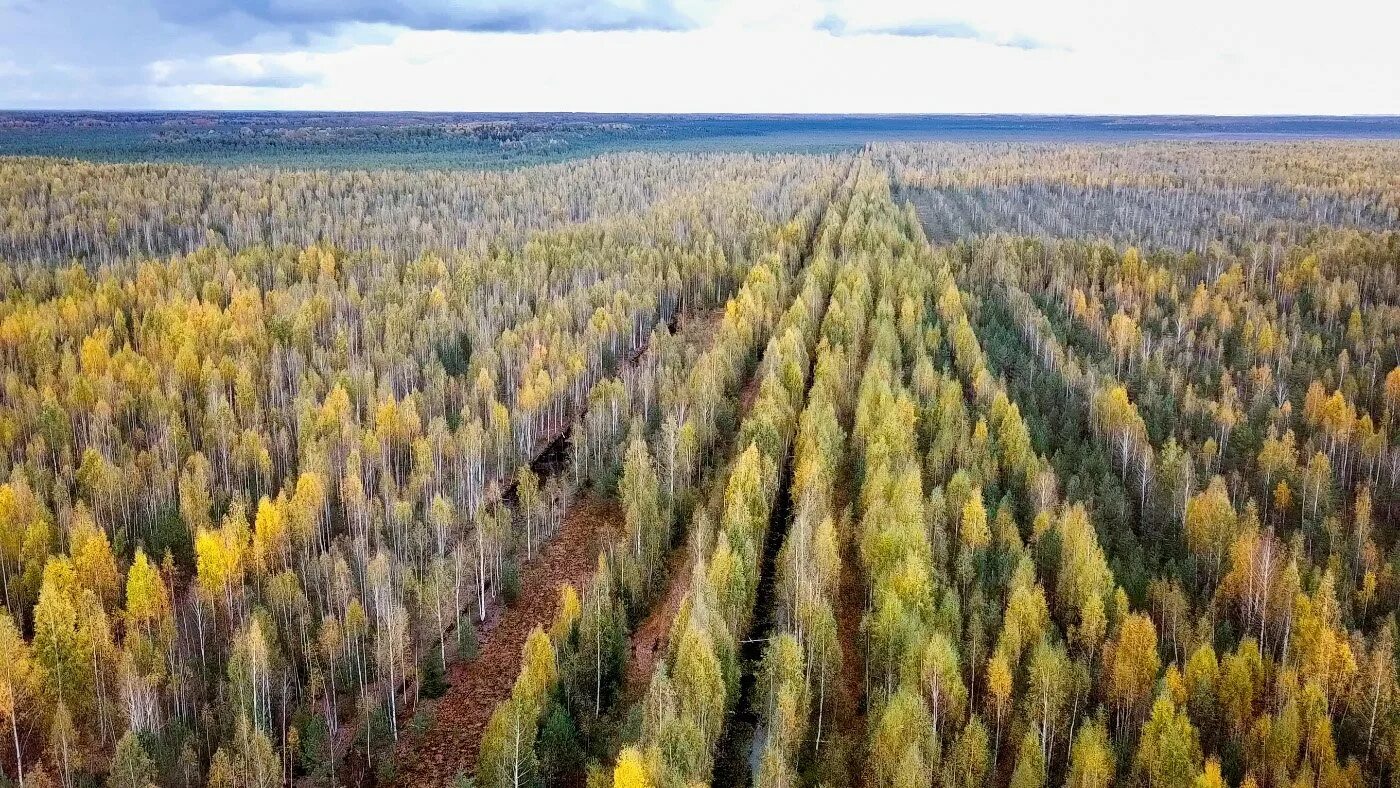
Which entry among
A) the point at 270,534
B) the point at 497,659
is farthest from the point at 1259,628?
the point at 270,534

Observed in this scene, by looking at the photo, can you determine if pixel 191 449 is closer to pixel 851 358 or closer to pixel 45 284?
pixel 851 358

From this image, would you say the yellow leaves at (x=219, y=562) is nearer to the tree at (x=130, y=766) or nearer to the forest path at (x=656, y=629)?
the tree at (x=130, y=766)

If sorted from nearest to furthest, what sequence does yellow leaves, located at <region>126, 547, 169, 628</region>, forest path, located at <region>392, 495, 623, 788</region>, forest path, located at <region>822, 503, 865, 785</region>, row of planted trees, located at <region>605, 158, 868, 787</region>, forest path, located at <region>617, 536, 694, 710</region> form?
row of planted trees, located at <region>605, 158, 868, 787</region>
forest path, located at <region>392, 495, 623, 788</region>
forest path, located at <region>822, 503, 865, 785</region>
forest path, located at <region>617, 536, 694, 710</region>
yellow leaves, located at <region>126, 547, 169, 628</region>

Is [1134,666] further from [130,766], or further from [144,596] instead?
[144,596]

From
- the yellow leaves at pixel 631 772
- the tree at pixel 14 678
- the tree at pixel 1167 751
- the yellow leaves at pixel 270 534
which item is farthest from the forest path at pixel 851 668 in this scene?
the tree at pixel 14 678

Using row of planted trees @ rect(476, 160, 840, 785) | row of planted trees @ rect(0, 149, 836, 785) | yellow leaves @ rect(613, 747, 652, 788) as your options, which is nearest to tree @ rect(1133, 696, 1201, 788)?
yellow leaves @ rect(613, 747, 652, 788)

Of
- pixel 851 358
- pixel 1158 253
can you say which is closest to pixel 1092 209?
pixel 1158 253

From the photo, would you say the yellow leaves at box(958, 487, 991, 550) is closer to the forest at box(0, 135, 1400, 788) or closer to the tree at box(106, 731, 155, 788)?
the forest at box(0, 135, 1400, 788)

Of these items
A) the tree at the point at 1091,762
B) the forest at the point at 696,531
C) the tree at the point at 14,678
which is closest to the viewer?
the tree at the point at 1091,762
